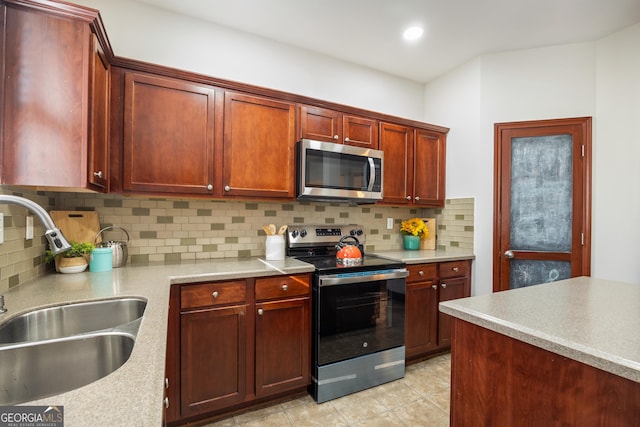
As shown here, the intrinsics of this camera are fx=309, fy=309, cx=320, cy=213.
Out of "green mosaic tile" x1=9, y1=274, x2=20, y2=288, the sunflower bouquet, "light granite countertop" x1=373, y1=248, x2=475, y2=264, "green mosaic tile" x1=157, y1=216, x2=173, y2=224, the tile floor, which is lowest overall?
the tile floor

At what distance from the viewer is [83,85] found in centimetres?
145

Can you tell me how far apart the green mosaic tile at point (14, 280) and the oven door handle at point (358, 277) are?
1.57m

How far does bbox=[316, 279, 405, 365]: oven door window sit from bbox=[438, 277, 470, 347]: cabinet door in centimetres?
51

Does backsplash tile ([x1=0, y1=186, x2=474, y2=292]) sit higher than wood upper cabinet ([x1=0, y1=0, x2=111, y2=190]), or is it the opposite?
wood upper cabinet ([x1=0, y1=0, x2=111, y2=190])

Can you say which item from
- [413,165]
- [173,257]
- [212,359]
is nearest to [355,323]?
[212,359]

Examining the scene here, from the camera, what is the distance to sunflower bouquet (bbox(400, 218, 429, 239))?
3.20 m

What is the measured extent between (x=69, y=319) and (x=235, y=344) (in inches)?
35.6

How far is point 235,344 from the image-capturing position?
1908 millimetres

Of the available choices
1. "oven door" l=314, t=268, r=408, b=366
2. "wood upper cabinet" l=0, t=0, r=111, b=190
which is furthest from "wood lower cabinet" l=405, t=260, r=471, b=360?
"wood upper cabinet" l=0, t=0, r=111, b=190

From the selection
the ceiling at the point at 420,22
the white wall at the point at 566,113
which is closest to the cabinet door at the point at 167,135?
the ceiling at the point at 420,22

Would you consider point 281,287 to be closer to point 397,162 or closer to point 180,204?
point 180,204

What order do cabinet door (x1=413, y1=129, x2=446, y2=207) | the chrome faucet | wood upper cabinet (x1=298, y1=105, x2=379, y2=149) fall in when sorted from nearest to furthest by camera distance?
the chrome faucet → wood upper cabinet (x1=298, y1=105, x2=379, y2=149) → cabinet door (x1=413, y1=129, x2=446, y2=207)

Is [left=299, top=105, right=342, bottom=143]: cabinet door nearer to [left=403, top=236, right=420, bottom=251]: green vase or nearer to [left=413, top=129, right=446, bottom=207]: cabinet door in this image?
[left=413, top=129, right=446, bottom=207]: cabinet door

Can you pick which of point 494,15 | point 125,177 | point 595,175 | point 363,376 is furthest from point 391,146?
point 125,177
